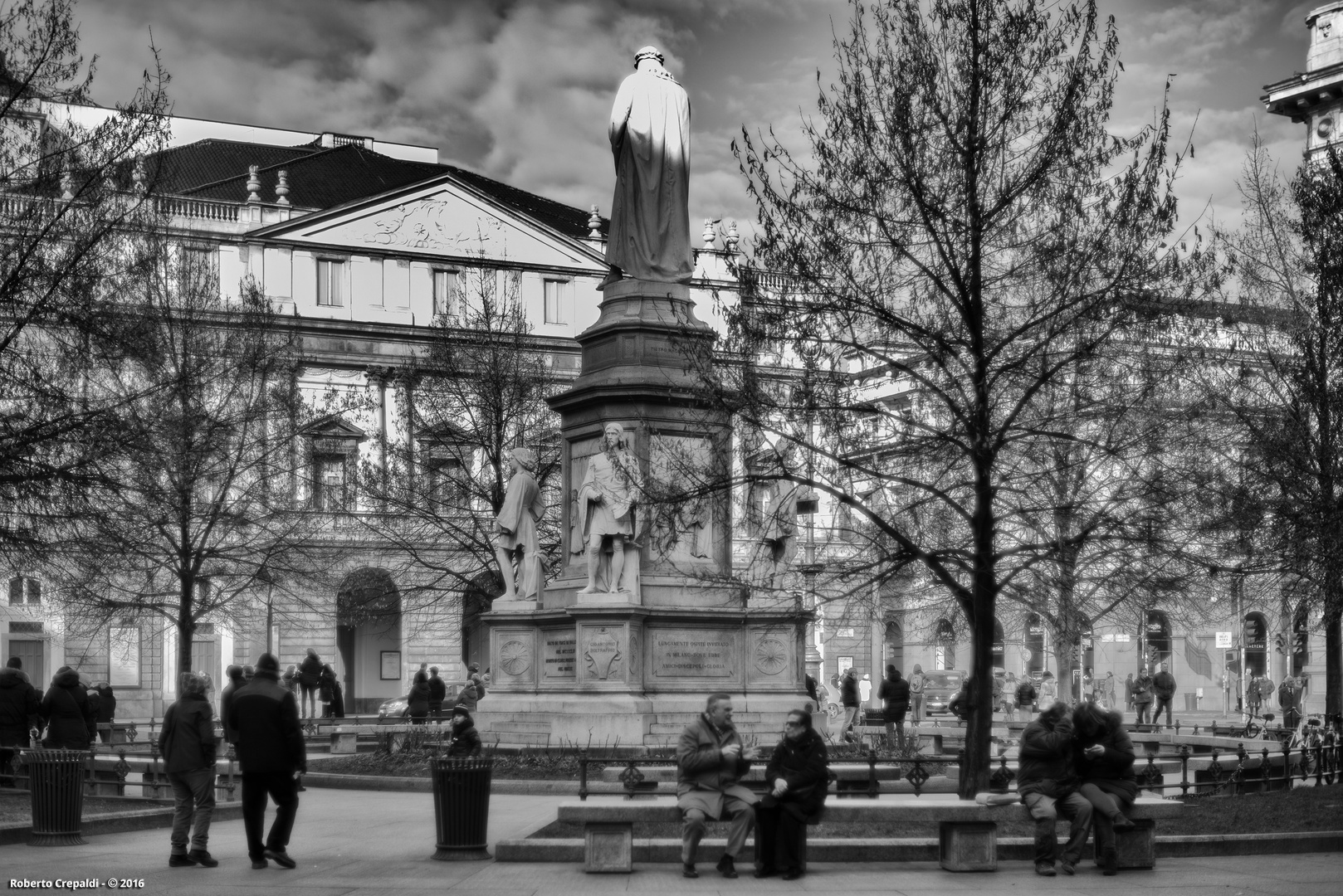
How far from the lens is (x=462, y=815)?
1460cm

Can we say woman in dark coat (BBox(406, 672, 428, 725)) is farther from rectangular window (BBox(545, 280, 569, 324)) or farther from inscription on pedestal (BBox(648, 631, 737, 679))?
rectangular window (BBox(545, 280, 569, 324))

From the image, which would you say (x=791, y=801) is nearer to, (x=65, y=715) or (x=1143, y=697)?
(x=65, y=715)

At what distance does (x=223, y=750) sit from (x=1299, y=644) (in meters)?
23.1

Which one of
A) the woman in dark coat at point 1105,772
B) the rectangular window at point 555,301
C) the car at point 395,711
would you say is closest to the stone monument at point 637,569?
the woman in dark coat at point 1105,772

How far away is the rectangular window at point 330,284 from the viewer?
206ft

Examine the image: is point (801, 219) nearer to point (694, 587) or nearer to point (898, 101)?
point (898, 101)

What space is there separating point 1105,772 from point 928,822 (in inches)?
65.3

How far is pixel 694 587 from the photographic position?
74.1 feet

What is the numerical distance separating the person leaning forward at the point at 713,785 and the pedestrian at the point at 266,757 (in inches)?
119

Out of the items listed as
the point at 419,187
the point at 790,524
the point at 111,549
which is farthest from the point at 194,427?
the point at 419,187

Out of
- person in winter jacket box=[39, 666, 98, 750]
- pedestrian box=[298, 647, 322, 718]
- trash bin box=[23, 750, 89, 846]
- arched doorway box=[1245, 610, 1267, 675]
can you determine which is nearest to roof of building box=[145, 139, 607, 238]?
pedestrian box=[298, 647, 322, 718]

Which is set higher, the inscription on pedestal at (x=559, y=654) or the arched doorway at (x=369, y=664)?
the inscription on pedestal at (x=559, y=654)

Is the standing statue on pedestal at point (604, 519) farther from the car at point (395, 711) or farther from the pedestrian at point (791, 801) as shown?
the car at point (395, 711)

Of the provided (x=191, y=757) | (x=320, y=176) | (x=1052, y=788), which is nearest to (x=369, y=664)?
(x=320, y=176)
